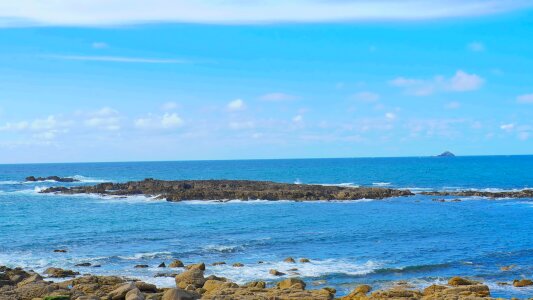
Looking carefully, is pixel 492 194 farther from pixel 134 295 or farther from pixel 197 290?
pixel 134 295

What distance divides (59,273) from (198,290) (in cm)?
1042

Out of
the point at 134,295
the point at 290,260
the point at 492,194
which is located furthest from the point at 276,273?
the point at 492,194

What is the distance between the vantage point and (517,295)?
1208 inches

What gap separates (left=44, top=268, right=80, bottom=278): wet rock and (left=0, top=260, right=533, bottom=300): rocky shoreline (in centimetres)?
117

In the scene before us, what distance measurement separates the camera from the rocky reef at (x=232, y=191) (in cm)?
9069

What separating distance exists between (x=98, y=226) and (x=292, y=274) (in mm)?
29845

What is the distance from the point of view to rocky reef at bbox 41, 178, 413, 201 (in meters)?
90.7

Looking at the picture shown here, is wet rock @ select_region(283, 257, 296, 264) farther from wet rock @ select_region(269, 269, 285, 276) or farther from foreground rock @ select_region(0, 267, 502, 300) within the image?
foreground rock @ select_region(0, 267, 502, 300)

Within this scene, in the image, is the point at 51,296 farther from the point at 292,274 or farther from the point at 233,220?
the point at 233,220

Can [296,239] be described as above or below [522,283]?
above

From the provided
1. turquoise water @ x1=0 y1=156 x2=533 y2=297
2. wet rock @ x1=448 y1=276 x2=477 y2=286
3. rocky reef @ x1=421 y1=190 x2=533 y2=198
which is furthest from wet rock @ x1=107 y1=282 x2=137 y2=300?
rocky reef @ x1=421 y1=190 x2=533 y2=198

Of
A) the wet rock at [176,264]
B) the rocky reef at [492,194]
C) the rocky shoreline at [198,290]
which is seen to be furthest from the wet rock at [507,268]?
the rocky reef at [492,194]

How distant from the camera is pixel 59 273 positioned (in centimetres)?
3516

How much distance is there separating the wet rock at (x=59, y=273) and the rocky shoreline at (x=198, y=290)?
117 cm
